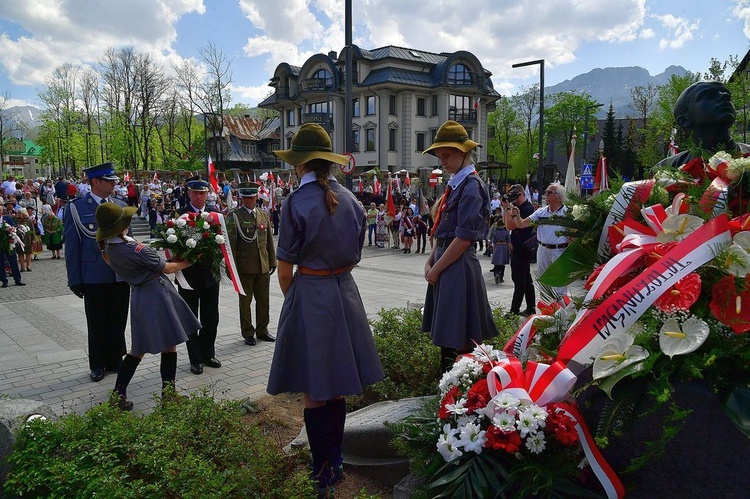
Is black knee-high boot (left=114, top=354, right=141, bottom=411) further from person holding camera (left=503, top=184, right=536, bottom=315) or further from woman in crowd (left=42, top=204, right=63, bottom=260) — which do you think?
woman in crowd (left=42, top=204, right=63, bottom=260)

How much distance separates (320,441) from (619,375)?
1.94 meters

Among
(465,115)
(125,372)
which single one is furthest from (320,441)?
(465,115)

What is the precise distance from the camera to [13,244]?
11836 millimetres

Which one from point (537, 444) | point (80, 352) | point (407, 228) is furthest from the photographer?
point (407, 228)

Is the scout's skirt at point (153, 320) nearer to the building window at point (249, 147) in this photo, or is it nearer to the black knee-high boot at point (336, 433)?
the black knee-high boot at point (336, 433)

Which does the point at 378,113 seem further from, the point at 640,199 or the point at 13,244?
the point at 640,199

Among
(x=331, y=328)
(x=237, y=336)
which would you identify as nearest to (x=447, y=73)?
(x=237, y=336)

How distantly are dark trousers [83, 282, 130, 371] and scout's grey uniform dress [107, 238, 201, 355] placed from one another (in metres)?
1.27

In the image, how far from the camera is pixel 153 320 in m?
4.56

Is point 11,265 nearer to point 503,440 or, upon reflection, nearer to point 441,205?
point 441,205

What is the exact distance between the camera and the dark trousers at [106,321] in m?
5.66

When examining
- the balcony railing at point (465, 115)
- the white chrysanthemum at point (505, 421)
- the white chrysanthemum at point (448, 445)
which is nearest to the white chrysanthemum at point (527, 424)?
the white chrysanthemum at point (505, 421)

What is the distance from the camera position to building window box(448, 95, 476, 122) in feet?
158

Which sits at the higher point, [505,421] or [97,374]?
[505,421]
